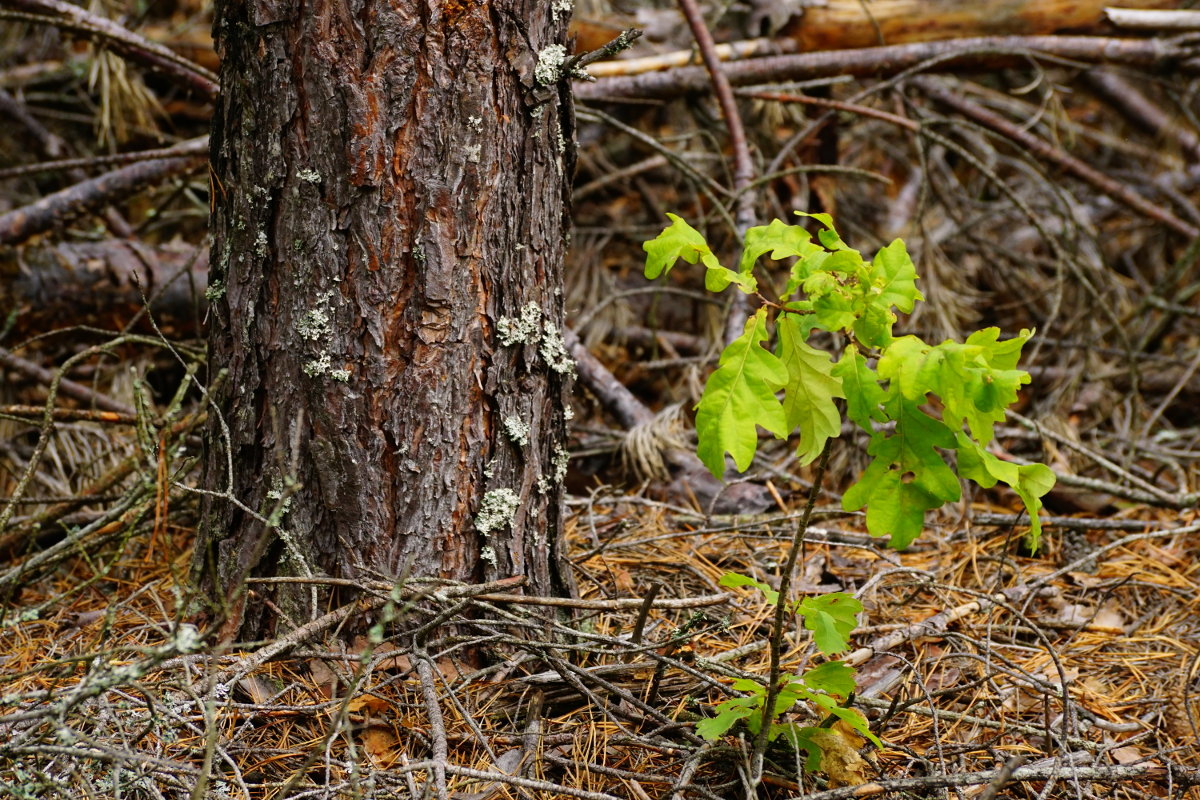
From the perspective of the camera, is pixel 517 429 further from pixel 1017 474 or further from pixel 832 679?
pixel 1017 474

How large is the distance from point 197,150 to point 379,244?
5.44 ft

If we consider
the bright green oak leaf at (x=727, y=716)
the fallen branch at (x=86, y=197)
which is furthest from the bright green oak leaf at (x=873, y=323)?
the fallen branch at (x=86, y=197)

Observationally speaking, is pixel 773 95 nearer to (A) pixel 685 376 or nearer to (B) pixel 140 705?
(A) pixel 685 376

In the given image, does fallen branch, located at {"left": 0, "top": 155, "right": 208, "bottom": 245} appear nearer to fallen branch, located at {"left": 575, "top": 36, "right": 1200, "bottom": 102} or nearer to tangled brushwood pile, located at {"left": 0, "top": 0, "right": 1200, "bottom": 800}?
tangled brushwood pile, located at {"left": 0, "top": 0, "right": 1200, "bottom": 800}

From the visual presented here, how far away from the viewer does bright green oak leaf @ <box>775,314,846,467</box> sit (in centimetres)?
150

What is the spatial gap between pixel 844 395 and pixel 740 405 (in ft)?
0.56

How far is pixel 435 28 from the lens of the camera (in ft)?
5.46

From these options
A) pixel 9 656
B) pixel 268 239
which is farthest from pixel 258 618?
pixel 268 239

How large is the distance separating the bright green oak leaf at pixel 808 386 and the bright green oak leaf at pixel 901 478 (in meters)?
0.09

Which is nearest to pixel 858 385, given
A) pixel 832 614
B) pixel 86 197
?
pixel 832 614

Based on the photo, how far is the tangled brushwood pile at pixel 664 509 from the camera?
1.71 meters

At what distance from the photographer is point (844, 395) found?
1452mm

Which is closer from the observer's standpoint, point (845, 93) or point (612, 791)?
point (612, 791)

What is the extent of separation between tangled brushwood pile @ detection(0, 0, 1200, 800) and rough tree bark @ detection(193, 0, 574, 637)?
144 mm
